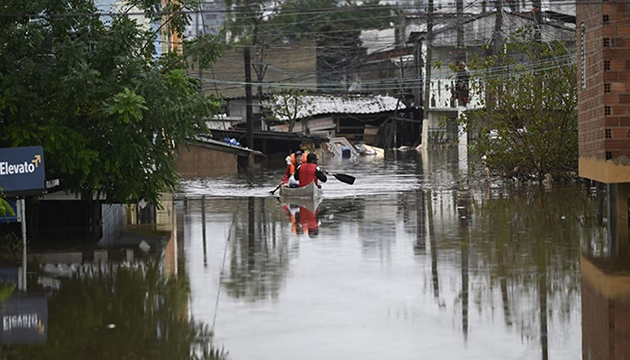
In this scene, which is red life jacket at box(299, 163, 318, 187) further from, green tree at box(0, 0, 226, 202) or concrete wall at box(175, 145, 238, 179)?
concrete wall at box(175, 145, 238, 179)

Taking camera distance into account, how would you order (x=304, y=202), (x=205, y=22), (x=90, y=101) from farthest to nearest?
(x=205, y=22) → (x=304, y=202) → (x=90, y=101)

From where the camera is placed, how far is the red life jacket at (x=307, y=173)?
26656 mm

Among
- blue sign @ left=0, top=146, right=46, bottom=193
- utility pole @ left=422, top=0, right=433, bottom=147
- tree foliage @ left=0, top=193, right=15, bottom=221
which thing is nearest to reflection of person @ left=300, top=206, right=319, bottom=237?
blue sign @ left=0, top=146, right=46, bottom=193

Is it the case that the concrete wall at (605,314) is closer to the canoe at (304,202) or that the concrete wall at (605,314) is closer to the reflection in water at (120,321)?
the reflection in water at (120,321)

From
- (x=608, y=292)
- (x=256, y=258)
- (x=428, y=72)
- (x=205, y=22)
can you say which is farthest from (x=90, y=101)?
(x=205, y=22)

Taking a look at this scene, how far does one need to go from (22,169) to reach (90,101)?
1.83 m

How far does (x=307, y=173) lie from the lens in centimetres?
2672

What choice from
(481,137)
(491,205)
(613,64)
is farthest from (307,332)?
(481,137)

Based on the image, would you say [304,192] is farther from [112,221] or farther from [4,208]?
[4,208]

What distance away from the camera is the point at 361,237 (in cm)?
1794

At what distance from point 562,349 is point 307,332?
7.98 feet

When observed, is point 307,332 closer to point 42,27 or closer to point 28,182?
point 28,182

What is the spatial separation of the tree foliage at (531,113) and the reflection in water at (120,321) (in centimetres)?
1653

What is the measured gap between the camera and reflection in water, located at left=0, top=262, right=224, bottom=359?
9477mm
